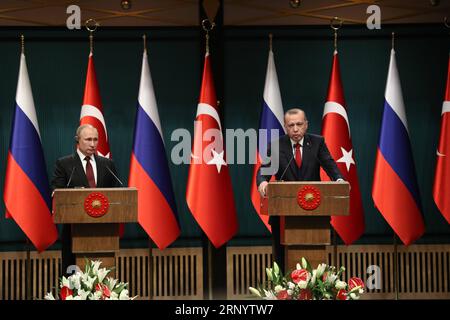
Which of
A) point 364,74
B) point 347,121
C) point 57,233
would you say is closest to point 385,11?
point 364,74

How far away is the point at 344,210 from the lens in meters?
4.91

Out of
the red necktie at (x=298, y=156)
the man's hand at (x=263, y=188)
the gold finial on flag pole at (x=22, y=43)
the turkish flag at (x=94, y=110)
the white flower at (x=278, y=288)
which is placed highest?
the gold finial on flag pole at (x=22, y=43)

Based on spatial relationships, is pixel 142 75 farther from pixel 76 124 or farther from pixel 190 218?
pixel 190 218

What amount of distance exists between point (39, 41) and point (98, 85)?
68 cm

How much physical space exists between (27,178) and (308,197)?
111 inches

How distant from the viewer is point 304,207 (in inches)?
192

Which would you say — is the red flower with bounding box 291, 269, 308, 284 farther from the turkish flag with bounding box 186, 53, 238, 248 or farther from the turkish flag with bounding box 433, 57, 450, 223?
the turkish flag with bounding box 433, 57, 450, 223

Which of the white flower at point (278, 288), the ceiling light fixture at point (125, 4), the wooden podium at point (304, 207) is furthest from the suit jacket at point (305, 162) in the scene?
the ceiling light fixture at point (125, 4)

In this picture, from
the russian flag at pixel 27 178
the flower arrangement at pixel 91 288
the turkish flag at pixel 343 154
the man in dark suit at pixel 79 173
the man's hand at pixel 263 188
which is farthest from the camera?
the turkish flag at pixel 343 154

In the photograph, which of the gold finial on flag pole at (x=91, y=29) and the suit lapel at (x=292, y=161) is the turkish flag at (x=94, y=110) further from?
the suit lapel at (x=292, y=161)

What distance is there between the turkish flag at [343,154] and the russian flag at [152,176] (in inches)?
55.5

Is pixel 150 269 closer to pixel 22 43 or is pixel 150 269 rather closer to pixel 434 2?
pixel 22 43

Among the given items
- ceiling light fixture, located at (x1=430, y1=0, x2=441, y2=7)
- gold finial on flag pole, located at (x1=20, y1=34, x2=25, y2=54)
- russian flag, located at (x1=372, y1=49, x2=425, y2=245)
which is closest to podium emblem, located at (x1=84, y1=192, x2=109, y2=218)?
gold finial on flag pole, located at (x1=20, y1=34, x2=25, y2=54)

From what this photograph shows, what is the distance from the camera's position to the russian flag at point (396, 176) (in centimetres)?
676
